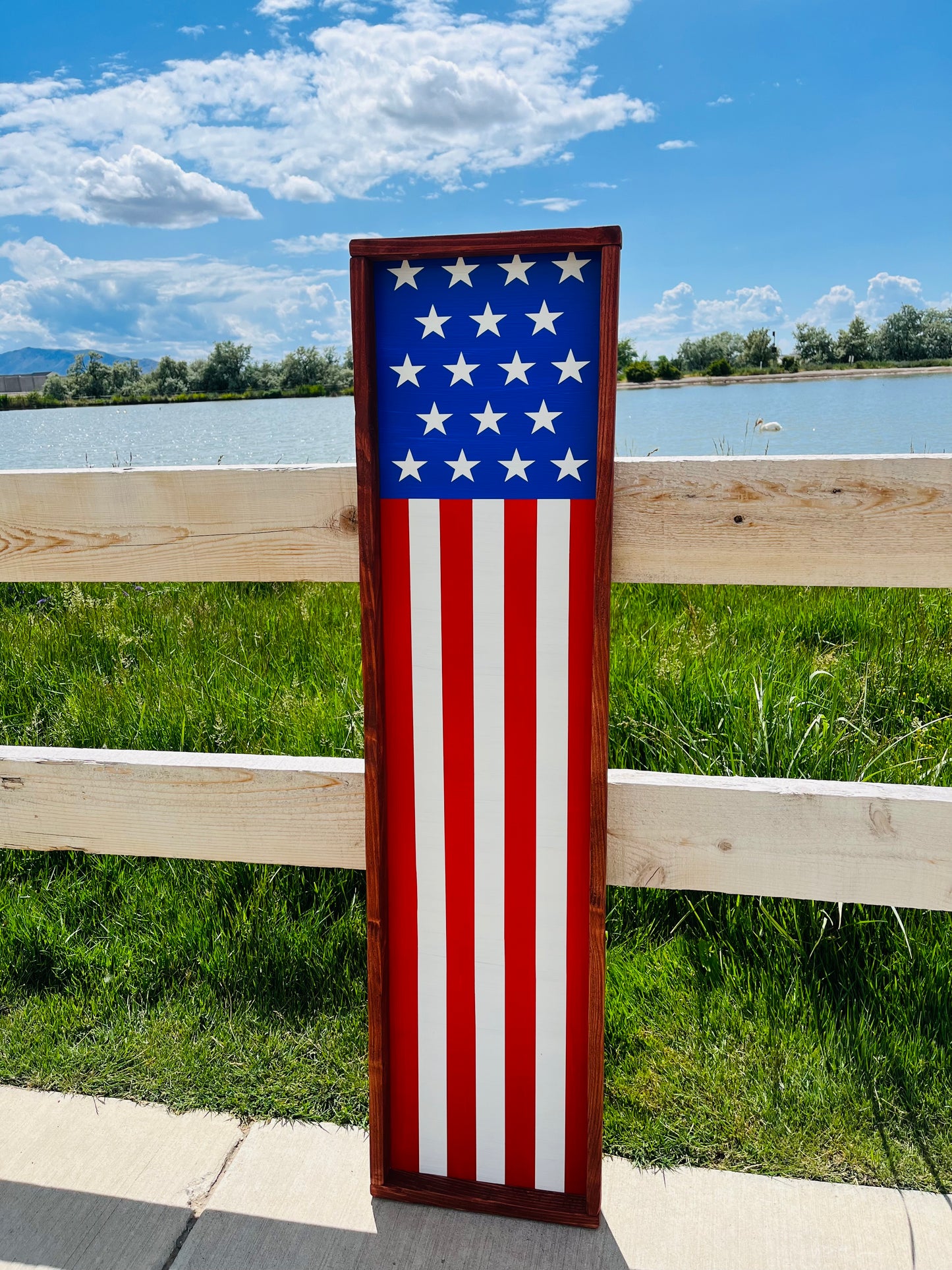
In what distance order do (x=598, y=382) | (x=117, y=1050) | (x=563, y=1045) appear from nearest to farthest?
(x=598, y=382) → (x=563, y=1045) → (x=117, y=1050)

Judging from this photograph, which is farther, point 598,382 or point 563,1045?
point 563,1045

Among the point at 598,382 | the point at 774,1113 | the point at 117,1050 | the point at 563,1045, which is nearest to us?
the point at 598,382

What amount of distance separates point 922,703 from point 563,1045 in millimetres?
2230

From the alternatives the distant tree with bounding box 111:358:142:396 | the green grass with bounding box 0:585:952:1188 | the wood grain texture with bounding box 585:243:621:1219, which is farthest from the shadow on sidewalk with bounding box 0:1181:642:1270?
the distant tree with bounding box 111:358:142:396

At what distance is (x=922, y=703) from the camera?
336 cm

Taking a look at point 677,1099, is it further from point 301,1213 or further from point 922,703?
point 922,703

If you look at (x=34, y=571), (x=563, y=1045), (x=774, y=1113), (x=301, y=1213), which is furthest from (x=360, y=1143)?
(x=34, y=571)

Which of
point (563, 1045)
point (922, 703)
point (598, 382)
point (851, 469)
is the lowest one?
point (563, 1045)

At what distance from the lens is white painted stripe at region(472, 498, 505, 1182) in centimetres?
165

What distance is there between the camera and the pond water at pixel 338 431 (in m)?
5.28

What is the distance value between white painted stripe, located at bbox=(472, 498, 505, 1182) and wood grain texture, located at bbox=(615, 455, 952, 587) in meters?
0.27

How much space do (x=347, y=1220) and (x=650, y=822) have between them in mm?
1011

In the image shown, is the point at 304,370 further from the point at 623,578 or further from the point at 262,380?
the point at 623,578

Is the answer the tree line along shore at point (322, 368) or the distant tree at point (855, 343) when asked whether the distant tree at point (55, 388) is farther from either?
the distant tree at point (855, 343)
